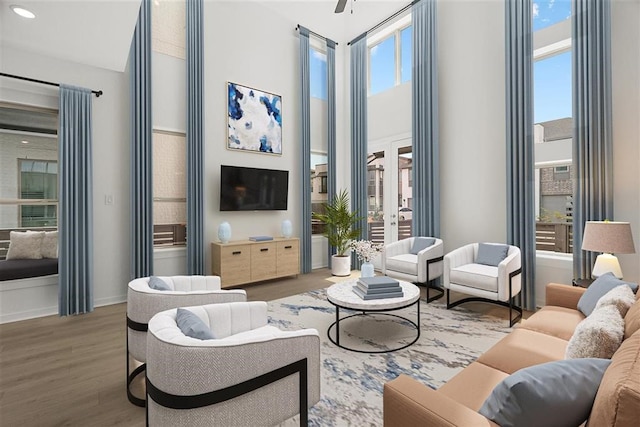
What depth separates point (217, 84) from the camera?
4.88 metres

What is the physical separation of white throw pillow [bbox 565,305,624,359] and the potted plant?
4205 millimetres

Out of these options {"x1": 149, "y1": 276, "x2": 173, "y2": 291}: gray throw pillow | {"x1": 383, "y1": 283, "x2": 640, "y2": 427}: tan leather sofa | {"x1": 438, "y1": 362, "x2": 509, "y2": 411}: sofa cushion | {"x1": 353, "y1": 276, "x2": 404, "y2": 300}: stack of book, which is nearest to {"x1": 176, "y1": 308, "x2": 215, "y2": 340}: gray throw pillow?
{"x1": 149, "y1": 276, "x2": 173, "y2": 291}: gray throw pillow

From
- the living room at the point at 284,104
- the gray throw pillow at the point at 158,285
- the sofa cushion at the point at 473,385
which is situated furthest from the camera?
the living room at the point at 284,104

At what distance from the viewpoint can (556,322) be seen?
2.17m

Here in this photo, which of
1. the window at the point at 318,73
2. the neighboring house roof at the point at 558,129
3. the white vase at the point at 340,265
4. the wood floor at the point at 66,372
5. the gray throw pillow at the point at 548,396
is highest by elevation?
the window at the point at 318,73

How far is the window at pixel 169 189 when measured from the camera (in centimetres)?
439

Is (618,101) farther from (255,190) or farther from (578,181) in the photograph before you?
(255,190)

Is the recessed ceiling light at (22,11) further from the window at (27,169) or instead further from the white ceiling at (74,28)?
the window at (27,169)

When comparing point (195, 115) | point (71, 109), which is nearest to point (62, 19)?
point (71, 109)

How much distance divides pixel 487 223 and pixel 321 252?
9.84 feet

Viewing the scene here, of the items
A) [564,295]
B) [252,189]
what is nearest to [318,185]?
[252,189]

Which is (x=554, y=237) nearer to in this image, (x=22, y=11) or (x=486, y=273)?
(x=486, y=273)

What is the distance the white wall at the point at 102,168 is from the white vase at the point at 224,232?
118cm

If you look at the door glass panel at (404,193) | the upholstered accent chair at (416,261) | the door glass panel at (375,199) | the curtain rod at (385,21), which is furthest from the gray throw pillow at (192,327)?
the curtain rod at (385,21)
